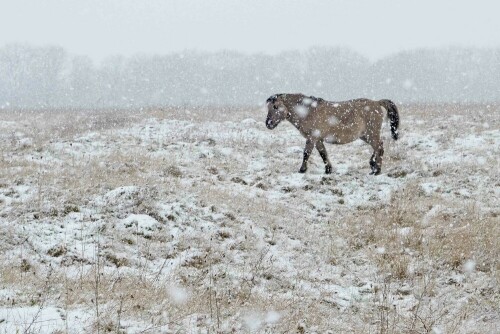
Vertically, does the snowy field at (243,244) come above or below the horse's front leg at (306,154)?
below

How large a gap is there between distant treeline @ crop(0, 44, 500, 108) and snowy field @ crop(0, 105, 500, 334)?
6647cm

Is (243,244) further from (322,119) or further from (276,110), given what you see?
(322,119)

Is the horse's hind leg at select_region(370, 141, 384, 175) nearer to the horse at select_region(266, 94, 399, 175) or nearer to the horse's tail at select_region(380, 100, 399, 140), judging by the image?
the horse at select_region(266, 94, 399, 175)

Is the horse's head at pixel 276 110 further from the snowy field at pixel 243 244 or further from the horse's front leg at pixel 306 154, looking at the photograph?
the snowy field at pixel 243 244

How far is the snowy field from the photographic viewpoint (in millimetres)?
4352

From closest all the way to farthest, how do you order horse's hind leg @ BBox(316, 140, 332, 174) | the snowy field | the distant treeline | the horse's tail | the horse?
1. the snowy field
2. horse's hind leg @ BBox(316, 140, 332, 174)
3. the horse
4. the horse's tail
5. the distant treeline

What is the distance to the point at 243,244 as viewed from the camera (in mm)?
6582

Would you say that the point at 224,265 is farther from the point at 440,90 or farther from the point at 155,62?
the point at 155,62

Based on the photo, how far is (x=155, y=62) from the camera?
3723 inches

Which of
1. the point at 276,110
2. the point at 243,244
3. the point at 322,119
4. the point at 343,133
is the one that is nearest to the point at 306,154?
the point at 322,119

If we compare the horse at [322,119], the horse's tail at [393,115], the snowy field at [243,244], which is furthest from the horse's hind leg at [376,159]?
the horse's tail at [393,115]

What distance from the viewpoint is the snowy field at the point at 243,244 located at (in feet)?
14.3

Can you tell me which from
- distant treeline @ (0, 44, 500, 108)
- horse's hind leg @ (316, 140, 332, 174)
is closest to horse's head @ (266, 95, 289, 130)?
horse's hind leg @ (316, 140, 332, 174)

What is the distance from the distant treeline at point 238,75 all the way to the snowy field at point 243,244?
66.5 metres
